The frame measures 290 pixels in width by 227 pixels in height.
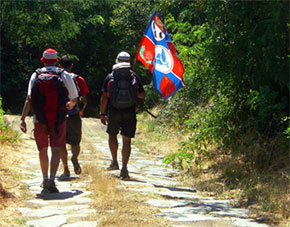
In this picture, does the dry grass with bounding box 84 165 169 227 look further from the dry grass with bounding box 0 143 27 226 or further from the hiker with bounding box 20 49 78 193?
the dry grass with bounding box 0 143 27 226

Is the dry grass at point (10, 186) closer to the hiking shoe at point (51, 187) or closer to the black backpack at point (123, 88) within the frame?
the hiking shoe at point (51, 187)

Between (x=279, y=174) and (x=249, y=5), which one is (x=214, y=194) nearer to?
(x=279, y=174)

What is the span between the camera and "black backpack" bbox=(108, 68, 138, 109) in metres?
7.59

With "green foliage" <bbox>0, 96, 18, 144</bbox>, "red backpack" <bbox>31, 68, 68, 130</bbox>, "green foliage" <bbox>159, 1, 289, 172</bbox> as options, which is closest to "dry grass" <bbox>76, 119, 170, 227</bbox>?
"red backpack" <bbox>31, 68, 68, 130</bbox>

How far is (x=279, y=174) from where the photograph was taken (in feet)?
24.6

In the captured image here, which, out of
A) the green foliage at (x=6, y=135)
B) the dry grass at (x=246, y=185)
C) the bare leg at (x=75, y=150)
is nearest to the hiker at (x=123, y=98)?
the bare leg at (x=75, y=150)

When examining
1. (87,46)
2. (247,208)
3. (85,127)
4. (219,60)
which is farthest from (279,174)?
(87,46)

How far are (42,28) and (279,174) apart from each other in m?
7.52

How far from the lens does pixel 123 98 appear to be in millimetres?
7609

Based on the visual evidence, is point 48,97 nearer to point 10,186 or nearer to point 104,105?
point 10,186

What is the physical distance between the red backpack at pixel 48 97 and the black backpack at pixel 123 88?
1.29 metres

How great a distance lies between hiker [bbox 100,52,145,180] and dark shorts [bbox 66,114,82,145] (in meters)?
0.44

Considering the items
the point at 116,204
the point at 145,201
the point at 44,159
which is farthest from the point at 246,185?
the point at 44,159

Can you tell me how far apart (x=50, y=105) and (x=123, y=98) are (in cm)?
152
